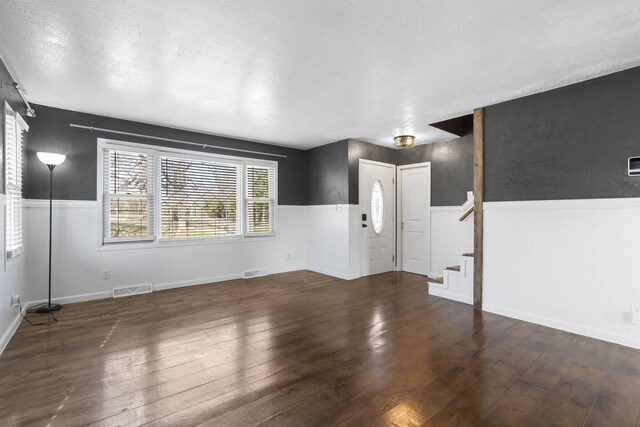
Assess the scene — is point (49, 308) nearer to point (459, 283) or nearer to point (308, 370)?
point (308, 370)

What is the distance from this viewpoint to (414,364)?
2.42m

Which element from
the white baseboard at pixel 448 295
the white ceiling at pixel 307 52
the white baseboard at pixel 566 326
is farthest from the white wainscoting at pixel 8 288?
the white baseboard at pixel 566 326

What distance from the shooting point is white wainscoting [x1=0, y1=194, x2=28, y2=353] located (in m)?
2.70

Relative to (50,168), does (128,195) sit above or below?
below

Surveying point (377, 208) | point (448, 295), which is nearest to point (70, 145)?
point (377, 208)

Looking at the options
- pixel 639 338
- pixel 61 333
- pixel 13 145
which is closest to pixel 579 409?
pixel 639 338

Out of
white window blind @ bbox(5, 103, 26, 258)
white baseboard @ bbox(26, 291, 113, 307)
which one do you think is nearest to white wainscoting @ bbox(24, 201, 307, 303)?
white baseboard @ bbox(26, 291, 113, 307)

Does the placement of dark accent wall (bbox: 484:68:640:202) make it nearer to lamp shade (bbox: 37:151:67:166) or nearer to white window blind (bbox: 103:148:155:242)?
white window blind (bbox: 103:148:155:242)

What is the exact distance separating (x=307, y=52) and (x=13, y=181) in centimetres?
329

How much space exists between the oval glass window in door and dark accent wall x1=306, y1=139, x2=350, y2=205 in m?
0.74

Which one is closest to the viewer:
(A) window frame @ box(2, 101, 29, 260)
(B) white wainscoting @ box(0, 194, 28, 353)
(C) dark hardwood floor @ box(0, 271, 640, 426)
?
(C) dark hardwood floor @ box(0, 271, 640, 426)

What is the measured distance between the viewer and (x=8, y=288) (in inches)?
115

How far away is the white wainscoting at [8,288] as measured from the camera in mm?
2695

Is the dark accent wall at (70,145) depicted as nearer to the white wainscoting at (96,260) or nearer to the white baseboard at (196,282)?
the white wainscoting at (96,260)
